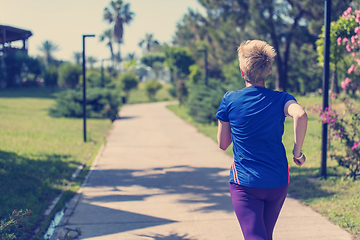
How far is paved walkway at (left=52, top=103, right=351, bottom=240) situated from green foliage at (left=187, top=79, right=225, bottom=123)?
7.48 meters

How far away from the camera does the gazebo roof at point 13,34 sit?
700cm

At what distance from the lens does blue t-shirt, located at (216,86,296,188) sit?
2.45 metres

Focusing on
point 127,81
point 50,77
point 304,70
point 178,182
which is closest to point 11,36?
point 178,182

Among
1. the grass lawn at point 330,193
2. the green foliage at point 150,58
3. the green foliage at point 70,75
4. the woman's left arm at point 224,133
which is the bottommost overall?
the grass lawn at point 330,193

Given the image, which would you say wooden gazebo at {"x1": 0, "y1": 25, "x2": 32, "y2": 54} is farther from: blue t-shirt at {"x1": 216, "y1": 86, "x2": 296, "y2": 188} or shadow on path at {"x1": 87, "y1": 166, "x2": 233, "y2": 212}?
blue t-shirt at {"x1": 216, "y1": 86, "x2": 296, "y2": 188}

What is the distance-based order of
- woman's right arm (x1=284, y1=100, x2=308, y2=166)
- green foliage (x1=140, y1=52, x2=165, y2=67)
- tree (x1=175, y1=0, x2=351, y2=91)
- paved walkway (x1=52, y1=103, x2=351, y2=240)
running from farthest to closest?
green foliage (x1=140, y1=52, x2=165, y2=67), tree (x1=175, y1=0, x2=351, y2=91), paved walkway (x1=52, y1=103, x2=351, y2=240), woman's right arm (x1=284, y1=100, x2=308, y2=166)

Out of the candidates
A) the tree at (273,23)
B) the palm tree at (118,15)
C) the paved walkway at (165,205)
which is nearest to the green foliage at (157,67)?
the palm tree at (118,15)

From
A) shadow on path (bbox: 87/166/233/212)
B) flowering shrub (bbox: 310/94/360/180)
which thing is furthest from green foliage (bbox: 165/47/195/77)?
flowering shrub (bbox: 310/94/360/180)

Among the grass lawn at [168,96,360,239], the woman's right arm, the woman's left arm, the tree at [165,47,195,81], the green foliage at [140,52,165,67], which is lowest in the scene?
the grass lawn at [168,96,360,239]

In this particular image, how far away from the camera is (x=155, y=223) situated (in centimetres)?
500

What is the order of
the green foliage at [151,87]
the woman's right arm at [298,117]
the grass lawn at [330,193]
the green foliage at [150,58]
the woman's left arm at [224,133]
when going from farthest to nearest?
1. the green foliage at [150,58]
2. the green foliage at [151,87]
3. the grass lawn at [330,193]
4. the woman's left arm at [224,133]
5. the woman's right arm at [298,117]

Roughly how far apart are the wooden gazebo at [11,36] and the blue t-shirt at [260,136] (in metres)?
5.78

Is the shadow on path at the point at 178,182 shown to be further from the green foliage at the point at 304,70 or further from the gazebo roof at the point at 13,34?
the green foliage at the point at 304,70

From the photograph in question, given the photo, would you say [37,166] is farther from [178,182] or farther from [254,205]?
[254,205]
